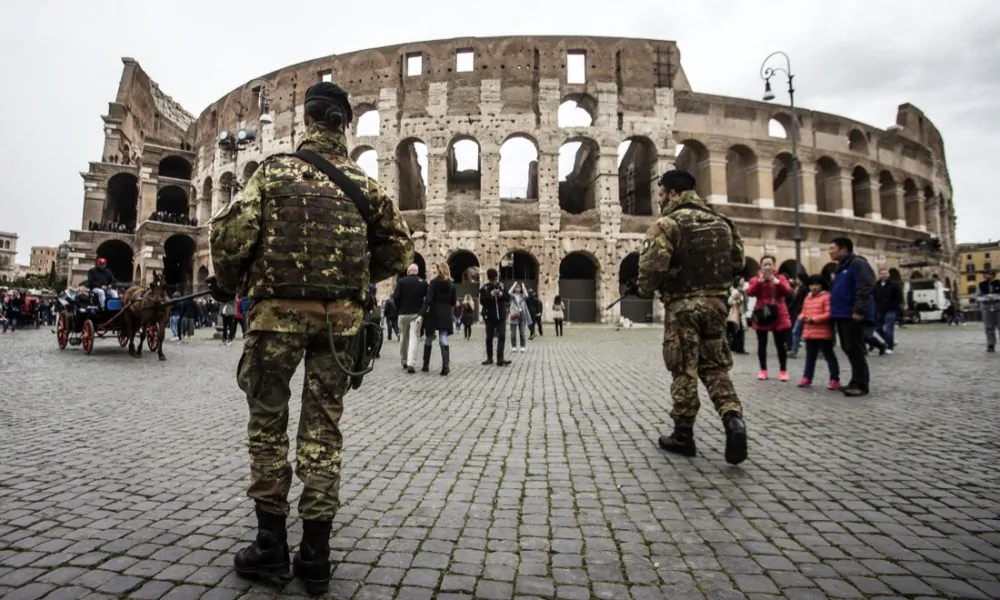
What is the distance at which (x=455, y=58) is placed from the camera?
87.2 ft

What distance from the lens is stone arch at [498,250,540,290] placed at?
25.6 m

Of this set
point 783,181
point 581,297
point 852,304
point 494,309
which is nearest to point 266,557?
point 852,304

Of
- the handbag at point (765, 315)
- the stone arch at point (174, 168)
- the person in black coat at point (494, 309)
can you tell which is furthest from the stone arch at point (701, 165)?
the stone arch at point (174, 168)

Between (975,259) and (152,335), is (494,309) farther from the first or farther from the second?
(975,259)

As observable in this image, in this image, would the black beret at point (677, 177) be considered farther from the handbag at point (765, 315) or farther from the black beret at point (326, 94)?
the handbag at point (765, 315)

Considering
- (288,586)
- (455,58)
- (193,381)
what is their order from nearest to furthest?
(288,586) → (193,381) → (455,58)

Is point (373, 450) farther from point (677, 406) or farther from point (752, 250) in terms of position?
point (752, 250)

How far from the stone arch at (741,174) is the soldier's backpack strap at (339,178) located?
28964 mm

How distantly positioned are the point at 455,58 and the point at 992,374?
24.9 m

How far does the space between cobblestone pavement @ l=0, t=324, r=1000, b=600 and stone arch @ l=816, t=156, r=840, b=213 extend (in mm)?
28358

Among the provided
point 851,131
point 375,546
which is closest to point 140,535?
point 375,546

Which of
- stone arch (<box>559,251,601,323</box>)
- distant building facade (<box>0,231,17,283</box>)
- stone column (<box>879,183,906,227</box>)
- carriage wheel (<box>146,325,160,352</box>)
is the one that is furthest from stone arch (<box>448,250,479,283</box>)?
distant building facade (<box>0,231,17,283</box>)

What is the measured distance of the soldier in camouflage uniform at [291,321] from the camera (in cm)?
208

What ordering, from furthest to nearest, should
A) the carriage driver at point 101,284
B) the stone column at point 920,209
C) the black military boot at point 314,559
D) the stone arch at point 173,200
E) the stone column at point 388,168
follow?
the stone arch at point 173,200 < the stone column at point 920,209 < the stone column at point 388,168 < the carriage driver at point 101,284 < the black military boot at point 314,559
